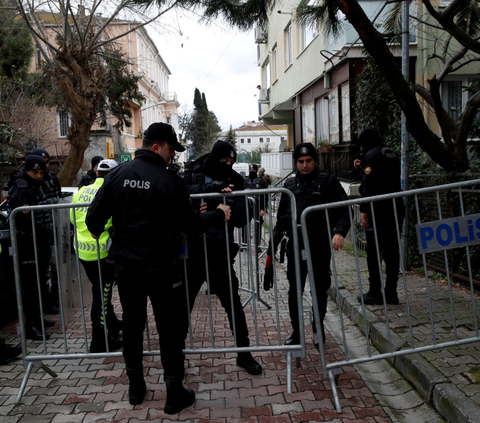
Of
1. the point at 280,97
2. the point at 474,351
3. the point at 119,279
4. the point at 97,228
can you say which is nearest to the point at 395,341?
the point at 474,351

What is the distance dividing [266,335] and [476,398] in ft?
7.63

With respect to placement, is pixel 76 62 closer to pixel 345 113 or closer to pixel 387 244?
pixel 345 113

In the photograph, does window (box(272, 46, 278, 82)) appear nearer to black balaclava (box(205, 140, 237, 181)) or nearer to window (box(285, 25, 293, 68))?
window (box(285, 25, 293, 68))

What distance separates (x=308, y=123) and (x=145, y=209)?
15.1 meters

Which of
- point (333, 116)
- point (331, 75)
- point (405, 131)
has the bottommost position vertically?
point (405, 131)

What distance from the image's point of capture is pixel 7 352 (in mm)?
4434

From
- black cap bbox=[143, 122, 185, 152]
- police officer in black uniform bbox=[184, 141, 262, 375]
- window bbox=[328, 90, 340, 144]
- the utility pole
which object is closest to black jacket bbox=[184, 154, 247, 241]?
police officer in black uniform bbox=[184, 141, 262, 375]

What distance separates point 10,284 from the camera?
5.23 metres

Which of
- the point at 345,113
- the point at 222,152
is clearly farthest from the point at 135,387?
the point at 345,113

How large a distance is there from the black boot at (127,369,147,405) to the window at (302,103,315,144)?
1414 cm

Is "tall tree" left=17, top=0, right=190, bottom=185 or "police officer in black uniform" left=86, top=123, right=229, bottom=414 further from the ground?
"tall tree" left=17, top=0, right=190, bottom=185

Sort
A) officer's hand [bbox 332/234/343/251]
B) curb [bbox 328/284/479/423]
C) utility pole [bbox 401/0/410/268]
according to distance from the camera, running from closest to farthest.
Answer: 1. curb [bbox 328/284/479/423]
2. officer's hand [bbox 332/234/343/251]
3. utility pole [bbox 401/0/410/268]

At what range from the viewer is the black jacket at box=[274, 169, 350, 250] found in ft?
13.4

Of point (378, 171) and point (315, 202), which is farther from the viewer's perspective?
point (378, 171)
